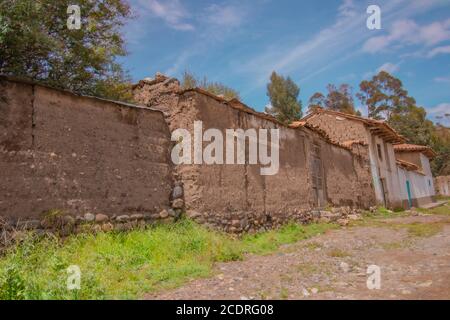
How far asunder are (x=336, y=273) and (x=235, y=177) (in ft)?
12.5

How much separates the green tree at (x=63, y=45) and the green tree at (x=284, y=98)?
886 inches

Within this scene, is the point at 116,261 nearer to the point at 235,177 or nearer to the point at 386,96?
the point at 235,177

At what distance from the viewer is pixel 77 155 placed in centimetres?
604

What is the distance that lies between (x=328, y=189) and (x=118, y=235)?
8.86m

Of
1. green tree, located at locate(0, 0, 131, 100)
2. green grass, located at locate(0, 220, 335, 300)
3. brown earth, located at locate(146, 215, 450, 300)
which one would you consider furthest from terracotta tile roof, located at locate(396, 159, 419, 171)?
green tree, located at locate(0, 0, 131, 100)

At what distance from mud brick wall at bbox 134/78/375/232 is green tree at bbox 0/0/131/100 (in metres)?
0.91

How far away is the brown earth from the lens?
4055 millimetres

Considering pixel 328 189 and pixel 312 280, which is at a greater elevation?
pixel 328 189

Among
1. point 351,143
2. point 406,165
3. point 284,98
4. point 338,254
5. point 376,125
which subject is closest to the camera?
point 338,254

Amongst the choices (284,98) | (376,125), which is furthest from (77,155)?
(284,98)

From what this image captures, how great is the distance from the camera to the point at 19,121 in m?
5.44
